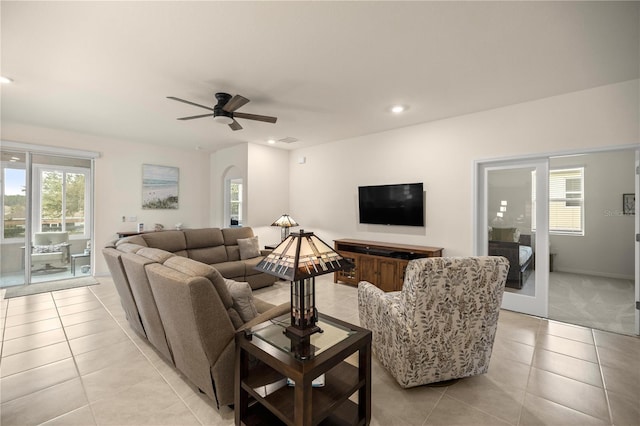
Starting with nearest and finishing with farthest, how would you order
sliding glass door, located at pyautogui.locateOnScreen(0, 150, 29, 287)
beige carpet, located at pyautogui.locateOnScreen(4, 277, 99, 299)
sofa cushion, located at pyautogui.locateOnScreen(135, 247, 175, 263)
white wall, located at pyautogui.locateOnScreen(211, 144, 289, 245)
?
1. sofa cushion, located at pyautogui.locateOnScreen(135, 247, 175, 263)
2. beige carpet, located at pyautogui.locateOnScreen(4, 277, 99, 299)
3. sliding glass door, located at pyautogui.locateOnScreen(0, 150, 29, 287)
4. white wall, located at pyautogui.locateOnScreen(211, 144, 289, 245)

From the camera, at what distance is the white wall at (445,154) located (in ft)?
9.93

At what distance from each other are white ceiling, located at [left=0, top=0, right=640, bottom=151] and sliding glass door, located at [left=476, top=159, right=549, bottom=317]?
910mm

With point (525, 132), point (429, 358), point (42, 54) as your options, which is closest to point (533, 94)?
point (525, 132)

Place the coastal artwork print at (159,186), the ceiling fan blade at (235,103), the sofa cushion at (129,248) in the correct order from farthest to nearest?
the coastal artwork print at (159,186), the ceiling fan blade at (235,103), the sofa cushion at (129,248)

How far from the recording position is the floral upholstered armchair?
179 cm

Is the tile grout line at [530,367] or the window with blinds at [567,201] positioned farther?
the window with blinds at [567,201]

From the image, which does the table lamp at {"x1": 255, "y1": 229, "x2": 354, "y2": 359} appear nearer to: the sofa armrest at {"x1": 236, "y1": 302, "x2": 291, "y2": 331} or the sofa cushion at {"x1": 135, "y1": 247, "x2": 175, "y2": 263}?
the sofa armrest at {"x1": 236, "y1": 302, "x2": 291, "y2": 331}

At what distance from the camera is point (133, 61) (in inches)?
99.3

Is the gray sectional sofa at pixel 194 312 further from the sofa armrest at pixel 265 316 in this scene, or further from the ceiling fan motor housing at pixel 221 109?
the ceiling fan motor housing at pixel 221 109

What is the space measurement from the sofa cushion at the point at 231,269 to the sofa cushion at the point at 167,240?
2.05 ft

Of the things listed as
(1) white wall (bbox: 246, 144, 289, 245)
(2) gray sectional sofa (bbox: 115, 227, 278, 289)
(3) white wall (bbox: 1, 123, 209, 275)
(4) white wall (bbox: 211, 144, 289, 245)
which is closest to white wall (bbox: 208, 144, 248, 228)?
(4) white wall (bbox: 211, 144, 289, 245)

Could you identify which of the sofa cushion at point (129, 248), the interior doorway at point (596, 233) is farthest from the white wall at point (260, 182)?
the interior doorway at point (596, 233)

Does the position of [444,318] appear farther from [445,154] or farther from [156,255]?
[445,154]

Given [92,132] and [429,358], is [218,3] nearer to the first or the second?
[429,358]
